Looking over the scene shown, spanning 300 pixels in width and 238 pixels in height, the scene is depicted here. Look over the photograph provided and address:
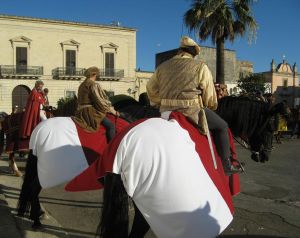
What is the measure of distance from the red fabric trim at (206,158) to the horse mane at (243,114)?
1.11 meters

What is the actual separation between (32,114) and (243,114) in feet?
15.8

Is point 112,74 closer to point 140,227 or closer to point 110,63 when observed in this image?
point 110,63

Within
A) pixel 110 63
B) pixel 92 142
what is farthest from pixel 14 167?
pixel 110 63

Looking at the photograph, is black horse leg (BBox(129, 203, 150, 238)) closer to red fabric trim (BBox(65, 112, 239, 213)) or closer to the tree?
red fabric trim (BBox(65, 112, 239, 213))

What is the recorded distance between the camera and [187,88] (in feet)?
11.2

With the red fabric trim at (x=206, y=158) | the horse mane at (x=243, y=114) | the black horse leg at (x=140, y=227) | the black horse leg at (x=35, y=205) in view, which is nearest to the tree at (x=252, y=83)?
the horse mane at (x=243, y=114)

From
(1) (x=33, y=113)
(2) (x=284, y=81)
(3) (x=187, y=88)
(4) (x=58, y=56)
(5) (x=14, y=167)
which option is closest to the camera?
(3) (x=187, y=88)

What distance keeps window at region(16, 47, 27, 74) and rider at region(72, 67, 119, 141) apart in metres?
39.8

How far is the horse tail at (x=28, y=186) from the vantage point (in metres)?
4.86

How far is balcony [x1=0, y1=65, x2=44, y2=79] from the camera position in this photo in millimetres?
41938

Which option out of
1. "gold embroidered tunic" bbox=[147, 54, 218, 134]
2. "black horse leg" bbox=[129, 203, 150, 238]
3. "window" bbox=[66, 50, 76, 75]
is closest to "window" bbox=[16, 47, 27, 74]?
"window" bbox=[66, 50, 76, 75]

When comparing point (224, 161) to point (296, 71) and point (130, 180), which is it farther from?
point (296, 71)

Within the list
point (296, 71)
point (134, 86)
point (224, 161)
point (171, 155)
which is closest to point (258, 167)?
point (224, 161)

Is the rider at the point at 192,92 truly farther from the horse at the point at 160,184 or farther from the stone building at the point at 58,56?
the stone building at the point at 58,56
